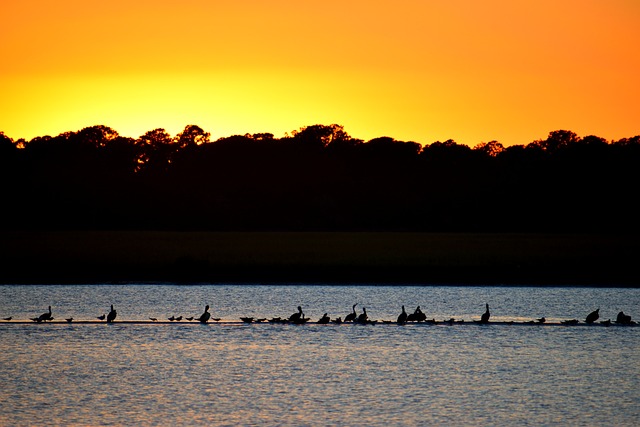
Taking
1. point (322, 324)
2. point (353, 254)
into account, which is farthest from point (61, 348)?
point (353, 254)

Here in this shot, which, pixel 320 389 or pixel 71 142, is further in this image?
pixel 71 142

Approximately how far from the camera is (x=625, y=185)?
4638 inches

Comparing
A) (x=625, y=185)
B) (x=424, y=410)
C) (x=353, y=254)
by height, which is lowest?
(x=424, y=410)

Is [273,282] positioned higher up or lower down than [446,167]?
lower down

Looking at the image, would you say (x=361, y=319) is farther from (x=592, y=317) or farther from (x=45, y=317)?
(x=45, y=317)

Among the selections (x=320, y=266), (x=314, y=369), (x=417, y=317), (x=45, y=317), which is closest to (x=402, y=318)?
(x=417, y=317)

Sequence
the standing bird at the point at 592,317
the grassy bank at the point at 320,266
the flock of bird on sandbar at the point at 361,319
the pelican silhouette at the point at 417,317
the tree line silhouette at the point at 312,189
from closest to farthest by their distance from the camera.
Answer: the pelican silhouette at the point at 417,317 → the flock of bird on sandbar at the point at 361,319 → the standing bird at the point at 592,317 → the grassy bank at the point at 320,266 → the tree line silhouette at the point at 312,189

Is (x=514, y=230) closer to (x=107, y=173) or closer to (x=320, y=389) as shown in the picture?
(x=107, y=173)

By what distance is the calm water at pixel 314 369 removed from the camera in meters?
21.3

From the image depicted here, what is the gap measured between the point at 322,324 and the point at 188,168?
108988mm

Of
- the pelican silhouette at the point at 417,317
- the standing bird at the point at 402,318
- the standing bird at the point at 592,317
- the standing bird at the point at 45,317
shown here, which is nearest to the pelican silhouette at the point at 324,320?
the standing bird at the point at 402,318

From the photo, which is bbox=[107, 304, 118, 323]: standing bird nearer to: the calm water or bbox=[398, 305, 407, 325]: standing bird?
the calm water

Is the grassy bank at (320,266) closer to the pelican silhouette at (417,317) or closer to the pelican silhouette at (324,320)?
the pelican silhouette at (324,320)

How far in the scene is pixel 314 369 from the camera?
87.8ft
